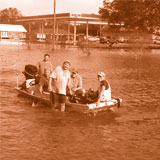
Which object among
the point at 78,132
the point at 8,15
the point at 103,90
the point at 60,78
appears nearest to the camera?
the point at 78,132

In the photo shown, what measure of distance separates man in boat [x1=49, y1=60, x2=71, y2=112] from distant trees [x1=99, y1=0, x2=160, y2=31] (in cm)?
5708

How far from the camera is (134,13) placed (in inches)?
2793

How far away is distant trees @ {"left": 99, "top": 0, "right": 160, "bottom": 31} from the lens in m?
69.4

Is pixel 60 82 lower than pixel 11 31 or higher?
lower

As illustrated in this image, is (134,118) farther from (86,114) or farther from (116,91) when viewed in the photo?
(116,91)

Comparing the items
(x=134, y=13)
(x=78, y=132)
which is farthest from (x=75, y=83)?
(x=134, y=13)

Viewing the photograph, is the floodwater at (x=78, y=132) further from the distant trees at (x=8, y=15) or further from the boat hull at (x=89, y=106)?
the distant trees at (x=8, y=15)

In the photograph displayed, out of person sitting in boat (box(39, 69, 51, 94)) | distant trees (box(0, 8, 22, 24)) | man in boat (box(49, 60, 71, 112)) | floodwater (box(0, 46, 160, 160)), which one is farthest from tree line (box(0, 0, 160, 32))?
distant trees (box(0, 8, 22, 24))

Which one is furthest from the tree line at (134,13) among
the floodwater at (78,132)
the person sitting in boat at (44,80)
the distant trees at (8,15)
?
the distant trees at (8,15)

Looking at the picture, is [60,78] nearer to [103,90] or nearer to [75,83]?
[75,83]

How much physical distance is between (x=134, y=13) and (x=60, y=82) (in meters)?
59.6

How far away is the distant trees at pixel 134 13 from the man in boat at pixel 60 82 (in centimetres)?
5708

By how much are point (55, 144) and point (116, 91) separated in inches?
395

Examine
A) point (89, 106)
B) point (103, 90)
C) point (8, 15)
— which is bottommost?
point (89, 106)
